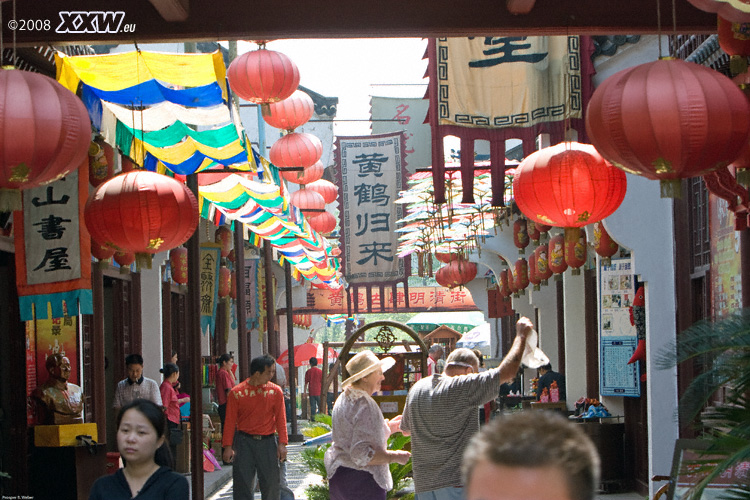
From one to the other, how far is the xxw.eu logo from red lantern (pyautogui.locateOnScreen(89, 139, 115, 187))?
2.19m

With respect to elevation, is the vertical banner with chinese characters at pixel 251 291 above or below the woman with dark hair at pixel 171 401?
above

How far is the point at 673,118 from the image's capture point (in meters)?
4.48

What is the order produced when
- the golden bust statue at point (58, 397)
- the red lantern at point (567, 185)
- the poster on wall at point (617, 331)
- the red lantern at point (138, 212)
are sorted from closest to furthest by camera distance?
the red lantern at point (567, 185)
the red lantern at point (138, 212)
the golden bust statue at point (58, 397)
the poster on wall at point (617, 331)

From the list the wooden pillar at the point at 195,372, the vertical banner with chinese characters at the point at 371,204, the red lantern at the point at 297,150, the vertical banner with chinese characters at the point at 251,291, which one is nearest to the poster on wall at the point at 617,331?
the wooden pillar at the point at 195,372

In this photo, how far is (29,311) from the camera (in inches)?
304

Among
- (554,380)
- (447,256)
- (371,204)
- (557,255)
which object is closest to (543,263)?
(557,255)

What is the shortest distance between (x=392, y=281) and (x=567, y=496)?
19561mm

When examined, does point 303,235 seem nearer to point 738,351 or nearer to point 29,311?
point 29,311

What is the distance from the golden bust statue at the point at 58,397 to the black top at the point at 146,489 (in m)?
5.08

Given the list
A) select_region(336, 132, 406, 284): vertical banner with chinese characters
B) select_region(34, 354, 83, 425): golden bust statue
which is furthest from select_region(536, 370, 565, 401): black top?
select_region(34, 354, 83, 425): golden bust statue

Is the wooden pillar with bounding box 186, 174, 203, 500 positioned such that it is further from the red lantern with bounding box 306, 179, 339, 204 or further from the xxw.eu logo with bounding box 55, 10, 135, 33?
the red lantern with bounding box 306, 179, 339, 204

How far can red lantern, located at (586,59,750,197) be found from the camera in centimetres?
449

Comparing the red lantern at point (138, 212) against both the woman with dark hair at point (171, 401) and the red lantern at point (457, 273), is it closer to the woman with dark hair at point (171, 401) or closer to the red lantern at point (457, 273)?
the woman with dark hair at point (171, 401)

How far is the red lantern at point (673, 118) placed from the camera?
4.49 meters
